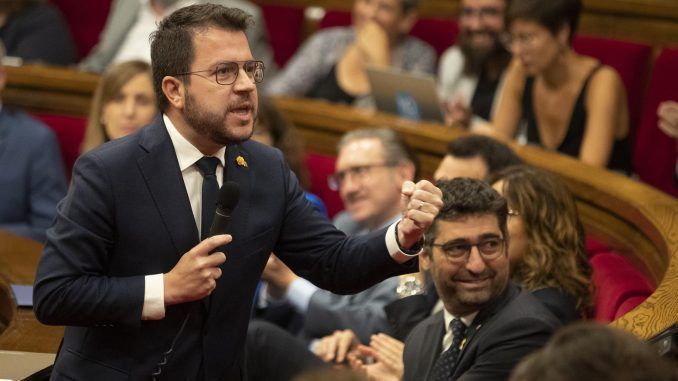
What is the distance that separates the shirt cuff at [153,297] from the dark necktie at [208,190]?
0.09 m

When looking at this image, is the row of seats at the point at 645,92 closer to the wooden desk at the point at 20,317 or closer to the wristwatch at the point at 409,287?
the wristwatch at the point at 409,287

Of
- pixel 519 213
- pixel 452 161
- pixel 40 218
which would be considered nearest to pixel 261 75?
pixel 519 213

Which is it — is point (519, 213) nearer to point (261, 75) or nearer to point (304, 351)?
point (304, 351)

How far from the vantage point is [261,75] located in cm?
149

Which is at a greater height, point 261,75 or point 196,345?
point 261,75

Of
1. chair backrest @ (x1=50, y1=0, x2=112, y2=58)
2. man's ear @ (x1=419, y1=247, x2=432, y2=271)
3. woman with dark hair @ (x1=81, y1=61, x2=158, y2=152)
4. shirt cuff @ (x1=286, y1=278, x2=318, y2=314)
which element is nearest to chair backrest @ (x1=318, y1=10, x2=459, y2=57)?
woman with dark hair @ (x1=81, y1=61, x2=158, y2=152)

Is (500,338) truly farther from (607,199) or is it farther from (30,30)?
(30,30)

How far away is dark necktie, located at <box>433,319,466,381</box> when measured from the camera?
5.46 feet

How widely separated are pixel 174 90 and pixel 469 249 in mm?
528

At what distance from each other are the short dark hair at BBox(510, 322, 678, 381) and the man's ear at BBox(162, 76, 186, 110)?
26.8 inches

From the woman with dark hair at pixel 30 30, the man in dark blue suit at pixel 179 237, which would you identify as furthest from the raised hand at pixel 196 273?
the woman with dark hair at pixel 30 30

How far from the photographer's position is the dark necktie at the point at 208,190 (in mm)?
1424

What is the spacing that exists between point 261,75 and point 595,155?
130 centimetres

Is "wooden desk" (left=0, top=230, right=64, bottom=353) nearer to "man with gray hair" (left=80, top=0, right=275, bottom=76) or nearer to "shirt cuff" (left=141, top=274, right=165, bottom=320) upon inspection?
"shirt cuff" (left=141, top=274, right=165, bottom=320)
